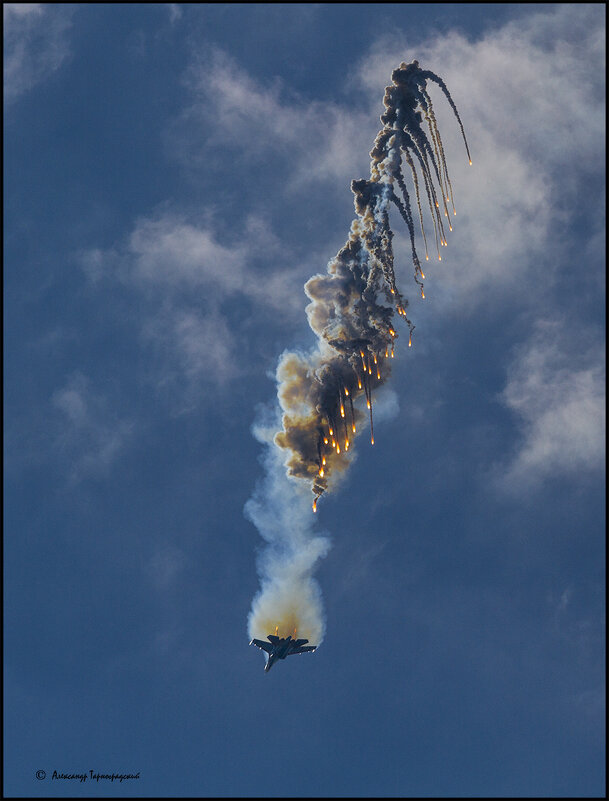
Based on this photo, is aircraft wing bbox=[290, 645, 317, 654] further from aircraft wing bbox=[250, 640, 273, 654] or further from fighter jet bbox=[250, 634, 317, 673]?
aircraft wing bbox=[250, 640, 273, 654]

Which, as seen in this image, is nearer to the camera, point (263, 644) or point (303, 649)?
point (263, 644)

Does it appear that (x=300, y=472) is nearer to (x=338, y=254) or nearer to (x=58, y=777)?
(x=338, y=254)

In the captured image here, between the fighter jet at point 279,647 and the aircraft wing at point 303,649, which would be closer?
the fighter jet at point 279,647

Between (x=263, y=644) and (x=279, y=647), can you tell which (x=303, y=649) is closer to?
(x=279, y=647)

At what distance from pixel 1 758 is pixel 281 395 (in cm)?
10474

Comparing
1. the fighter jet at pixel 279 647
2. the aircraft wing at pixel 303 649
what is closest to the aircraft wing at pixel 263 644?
the fighter jet at pixel 279 647

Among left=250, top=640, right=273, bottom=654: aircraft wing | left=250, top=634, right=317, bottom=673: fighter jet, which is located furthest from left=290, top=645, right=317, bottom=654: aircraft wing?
left=250, top=640, right=273, bottom=654: aircraft wing

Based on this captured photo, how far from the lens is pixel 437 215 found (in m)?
134

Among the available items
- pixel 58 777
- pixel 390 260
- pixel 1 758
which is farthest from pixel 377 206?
pixel 1 758

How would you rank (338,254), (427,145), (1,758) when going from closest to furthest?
(427,145)
(338,254)
(1,758)

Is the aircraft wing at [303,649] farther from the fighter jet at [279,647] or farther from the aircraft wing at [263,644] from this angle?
the aircraft wing at [263,644]

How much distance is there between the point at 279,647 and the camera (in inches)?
6929

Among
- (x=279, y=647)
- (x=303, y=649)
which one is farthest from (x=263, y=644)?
(x=303, y=649)

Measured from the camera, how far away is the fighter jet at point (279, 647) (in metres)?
176
